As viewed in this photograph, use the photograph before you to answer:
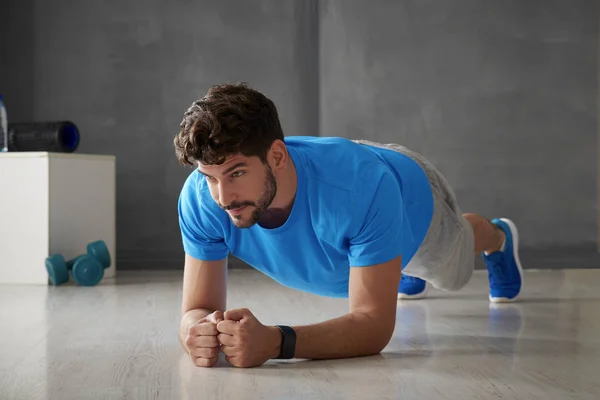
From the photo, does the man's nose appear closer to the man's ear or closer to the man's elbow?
the man's ear

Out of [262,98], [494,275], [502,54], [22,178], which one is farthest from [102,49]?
[262,98]

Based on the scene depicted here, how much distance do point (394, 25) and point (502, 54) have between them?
1.96 ft

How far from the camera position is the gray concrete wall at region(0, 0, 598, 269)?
4586 mm

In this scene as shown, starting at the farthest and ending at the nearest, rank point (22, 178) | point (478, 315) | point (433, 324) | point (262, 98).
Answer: point (22, 178)
point (478, 315)
point (433, 324)
point (262, 98)

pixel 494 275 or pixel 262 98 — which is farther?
pixel 494 275

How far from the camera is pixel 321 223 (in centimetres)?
188

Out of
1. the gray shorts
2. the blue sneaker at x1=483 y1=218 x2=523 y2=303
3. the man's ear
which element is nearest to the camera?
the man's ear

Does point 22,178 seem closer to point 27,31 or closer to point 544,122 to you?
point 27,31

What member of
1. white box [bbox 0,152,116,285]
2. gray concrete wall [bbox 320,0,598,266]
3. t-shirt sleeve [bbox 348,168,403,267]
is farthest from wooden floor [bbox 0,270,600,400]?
gray concrete wall [bbox 320,0,598,266]

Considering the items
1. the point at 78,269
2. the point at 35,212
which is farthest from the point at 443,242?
the point at 35,212

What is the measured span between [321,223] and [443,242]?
68cm

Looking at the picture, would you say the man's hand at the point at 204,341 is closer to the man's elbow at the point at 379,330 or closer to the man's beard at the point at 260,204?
the man's beard at the point at 260,204

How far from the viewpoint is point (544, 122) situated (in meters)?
4.59

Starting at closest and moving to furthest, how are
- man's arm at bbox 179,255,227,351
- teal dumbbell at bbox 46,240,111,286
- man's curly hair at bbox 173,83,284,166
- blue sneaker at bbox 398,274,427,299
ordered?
man's curly hair at bbox 173,83,284,166
man's arm at bbox 179,255,227,351
blue sneaker at bbox 398,274,427,299
teal dumbbell at bbox 46,240,111,286
